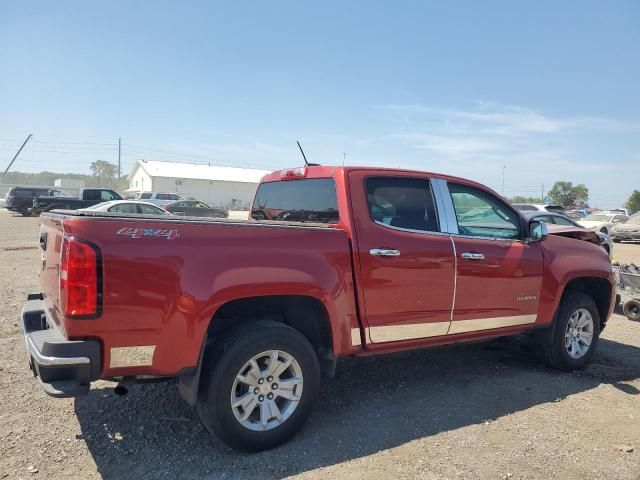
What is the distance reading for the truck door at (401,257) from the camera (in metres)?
3.75

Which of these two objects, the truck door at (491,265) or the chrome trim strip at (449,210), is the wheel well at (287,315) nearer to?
the truck door at (491,265)

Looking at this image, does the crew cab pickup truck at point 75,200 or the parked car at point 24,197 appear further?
the parked car at point 24,197

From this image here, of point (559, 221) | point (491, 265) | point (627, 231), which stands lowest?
point (627, 231)

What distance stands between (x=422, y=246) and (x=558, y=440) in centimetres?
176

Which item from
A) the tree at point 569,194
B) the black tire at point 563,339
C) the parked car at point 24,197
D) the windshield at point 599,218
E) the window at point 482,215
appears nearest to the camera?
the window at point 482,215

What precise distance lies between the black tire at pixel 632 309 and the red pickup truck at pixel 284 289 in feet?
9.77

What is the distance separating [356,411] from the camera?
13.4ft

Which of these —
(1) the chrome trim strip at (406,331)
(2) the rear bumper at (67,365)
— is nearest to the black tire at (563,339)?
(1) the chrome trim strip at (406,331)

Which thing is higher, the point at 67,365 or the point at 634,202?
the point at 634,202

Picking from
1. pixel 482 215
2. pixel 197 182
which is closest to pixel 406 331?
pixel 482 215

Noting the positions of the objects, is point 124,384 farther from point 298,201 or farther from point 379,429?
point 298,201

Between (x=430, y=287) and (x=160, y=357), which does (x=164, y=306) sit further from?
(x=430, y=287)

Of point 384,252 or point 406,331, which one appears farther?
point 406,331

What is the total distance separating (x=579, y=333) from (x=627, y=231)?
22.2 m
